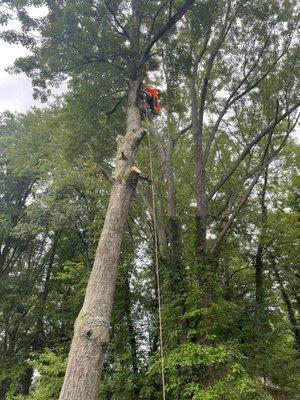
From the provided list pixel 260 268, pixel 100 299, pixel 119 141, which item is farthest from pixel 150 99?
pixel 260 268

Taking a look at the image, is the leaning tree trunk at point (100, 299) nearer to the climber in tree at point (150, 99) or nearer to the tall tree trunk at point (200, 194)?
the climber in tree at point (150, 99)

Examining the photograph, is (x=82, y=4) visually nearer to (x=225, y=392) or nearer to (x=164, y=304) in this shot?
(x=164, y=304)

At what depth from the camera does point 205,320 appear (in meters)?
6.34

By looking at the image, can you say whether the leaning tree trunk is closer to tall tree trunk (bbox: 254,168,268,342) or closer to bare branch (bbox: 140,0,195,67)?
bare branch (bbox: 140,0,195,67)

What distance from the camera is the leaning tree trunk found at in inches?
133

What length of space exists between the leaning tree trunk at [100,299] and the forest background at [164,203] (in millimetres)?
382

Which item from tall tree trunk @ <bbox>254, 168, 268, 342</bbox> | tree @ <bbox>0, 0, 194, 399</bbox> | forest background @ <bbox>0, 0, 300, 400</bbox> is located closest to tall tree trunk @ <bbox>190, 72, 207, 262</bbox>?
forest background @ <bbox>0, 0, 300, 400</bbox>

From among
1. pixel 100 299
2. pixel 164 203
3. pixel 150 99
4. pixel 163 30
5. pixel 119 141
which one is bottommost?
pixel 100 299

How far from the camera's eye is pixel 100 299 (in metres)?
3.88

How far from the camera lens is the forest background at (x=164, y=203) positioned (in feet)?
21.2

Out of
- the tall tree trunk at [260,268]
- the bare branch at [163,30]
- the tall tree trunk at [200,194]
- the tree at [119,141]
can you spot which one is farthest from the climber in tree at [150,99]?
the tall tree trunk at [260,268]

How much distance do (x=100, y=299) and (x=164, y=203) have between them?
7972mm

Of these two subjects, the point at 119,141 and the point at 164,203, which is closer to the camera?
the point at 119,141

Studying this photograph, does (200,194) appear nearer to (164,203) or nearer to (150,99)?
(150,99)
